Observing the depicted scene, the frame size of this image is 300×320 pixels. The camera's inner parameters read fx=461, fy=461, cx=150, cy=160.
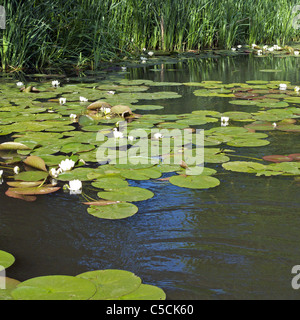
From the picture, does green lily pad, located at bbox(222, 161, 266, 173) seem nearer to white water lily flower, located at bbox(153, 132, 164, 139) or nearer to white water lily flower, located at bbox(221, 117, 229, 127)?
white water lily flower, located at bbox(153, 132, 164, 139)

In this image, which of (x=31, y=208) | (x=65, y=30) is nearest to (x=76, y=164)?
(x=31, y=208)

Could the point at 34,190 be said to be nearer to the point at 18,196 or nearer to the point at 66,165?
the point at 18,196

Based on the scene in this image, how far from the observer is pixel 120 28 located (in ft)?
19.4

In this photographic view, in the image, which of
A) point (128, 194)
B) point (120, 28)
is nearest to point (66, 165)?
point (128, 194)

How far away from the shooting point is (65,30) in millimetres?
5008

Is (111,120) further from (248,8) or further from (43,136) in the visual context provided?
(248,8)

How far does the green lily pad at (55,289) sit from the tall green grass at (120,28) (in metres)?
3.65

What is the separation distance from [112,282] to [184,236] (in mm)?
364

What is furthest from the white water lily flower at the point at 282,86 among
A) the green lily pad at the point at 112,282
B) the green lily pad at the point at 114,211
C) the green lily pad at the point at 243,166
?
the green lily pad at the point at 112,282

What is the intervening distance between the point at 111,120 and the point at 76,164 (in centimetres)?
85

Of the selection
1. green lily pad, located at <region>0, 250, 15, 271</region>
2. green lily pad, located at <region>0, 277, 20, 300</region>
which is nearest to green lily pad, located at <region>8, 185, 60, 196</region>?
green lily pad, located at <region>0, 250, 15, 271</region>

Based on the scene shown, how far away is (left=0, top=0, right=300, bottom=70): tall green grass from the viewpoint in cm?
466

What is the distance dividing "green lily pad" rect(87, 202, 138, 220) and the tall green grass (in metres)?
3.22

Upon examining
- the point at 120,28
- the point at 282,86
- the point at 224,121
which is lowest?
the point at 224,121
